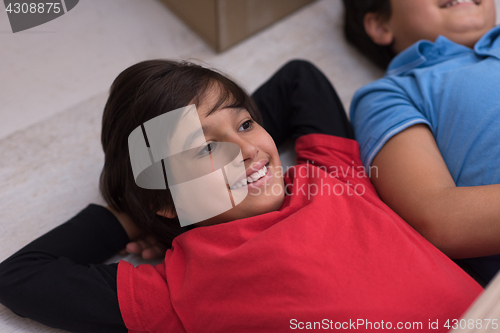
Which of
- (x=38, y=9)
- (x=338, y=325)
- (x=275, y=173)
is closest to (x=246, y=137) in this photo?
(x=275, y=173)

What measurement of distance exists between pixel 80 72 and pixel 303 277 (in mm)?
764

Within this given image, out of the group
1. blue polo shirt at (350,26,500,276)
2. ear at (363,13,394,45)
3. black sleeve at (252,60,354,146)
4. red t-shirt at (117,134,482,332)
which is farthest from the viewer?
ear at (363,13,394,45)

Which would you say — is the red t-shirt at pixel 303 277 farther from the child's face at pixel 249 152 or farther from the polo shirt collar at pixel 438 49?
the polo shirt collar at pixel 438 49

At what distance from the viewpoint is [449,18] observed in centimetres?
83

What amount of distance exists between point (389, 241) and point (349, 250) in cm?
6

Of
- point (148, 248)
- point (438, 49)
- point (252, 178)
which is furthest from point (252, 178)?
point (438, 49)

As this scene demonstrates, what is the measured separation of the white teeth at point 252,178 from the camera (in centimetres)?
60

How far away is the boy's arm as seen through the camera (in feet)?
1.97

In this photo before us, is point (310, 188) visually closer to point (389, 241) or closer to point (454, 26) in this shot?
point (389, 241)

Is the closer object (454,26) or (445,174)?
(445,174)

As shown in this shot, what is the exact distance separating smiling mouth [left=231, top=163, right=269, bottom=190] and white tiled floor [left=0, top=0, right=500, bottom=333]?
0.37 metres

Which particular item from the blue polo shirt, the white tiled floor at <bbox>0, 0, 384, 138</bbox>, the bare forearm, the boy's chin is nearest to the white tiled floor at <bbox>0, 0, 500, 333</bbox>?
the white tiled floor at <bbox>0, 0, 384, 138</bbox>

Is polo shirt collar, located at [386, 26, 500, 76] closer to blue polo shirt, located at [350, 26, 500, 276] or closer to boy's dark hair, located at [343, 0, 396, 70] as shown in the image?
blue polo shirt, located at [350, 26, 500, 276]

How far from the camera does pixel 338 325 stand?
53 centimetres
